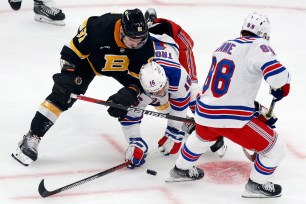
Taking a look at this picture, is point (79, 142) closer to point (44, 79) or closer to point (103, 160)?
point (103, 160)

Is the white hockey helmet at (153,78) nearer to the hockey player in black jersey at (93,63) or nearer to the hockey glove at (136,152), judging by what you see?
→ the hockey player in black jersey at (93,63)

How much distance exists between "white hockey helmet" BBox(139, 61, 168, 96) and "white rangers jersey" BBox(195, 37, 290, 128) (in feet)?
0.98

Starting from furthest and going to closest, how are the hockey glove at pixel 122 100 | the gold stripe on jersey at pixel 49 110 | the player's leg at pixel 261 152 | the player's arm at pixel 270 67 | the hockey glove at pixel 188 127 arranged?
the hockey glove at pixel 188 127 → the gold stripe on jersey at pixel 49 110 → the hockey glove at pixel 122 100 → the player's leg at pixel 261 152 → the player's arm at pixel 270 67

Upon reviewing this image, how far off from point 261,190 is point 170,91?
0.74 metres

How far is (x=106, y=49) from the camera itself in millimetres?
4684


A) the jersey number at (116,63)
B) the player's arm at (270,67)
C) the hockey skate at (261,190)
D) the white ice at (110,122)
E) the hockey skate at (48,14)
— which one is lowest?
the hockey skate at (48,14)

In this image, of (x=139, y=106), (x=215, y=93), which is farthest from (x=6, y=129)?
(x=215, y=93)

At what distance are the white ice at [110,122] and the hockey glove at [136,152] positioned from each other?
0.18ft

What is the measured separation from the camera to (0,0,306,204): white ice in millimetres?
4480

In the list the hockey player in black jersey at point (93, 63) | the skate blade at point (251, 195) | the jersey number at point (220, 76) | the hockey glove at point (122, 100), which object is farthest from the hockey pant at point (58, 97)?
the skate blade at point (251, 195)

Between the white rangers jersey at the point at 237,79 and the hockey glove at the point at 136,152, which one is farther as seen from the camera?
the hockey glove at the point at 136,152

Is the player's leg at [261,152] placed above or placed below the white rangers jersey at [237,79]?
below

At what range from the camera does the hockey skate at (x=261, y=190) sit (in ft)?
14.4

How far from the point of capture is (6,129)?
5.21 m
